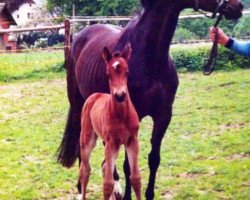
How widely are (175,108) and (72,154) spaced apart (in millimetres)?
3989

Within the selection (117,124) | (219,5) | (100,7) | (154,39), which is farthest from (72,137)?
(100,7)

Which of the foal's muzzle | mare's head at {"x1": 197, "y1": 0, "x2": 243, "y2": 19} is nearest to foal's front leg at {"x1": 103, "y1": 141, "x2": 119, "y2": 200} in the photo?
the foal's muzzle

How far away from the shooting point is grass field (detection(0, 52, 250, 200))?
16.2 feet

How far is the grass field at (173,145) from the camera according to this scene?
495 cm

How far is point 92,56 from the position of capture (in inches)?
195

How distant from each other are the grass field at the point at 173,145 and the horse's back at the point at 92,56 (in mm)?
1104

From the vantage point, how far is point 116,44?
173 inches

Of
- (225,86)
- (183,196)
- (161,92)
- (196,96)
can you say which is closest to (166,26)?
(161,92)

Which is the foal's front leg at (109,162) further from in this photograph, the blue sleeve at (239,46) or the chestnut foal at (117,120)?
the blue sleeve at (239,46)

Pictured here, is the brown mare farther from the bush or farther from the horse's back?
the bush

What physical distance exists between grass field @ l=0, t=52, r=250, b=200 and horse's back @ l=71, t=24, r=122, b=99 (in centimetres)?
110

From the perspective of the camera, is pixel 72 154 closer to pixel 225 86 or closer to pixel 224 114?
pixel 224 114

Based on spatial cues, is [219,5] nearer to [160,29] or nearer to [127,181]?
[160,29]

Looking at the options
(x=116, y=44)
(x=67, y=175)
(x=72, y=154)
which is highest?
(x=116, y=44)
